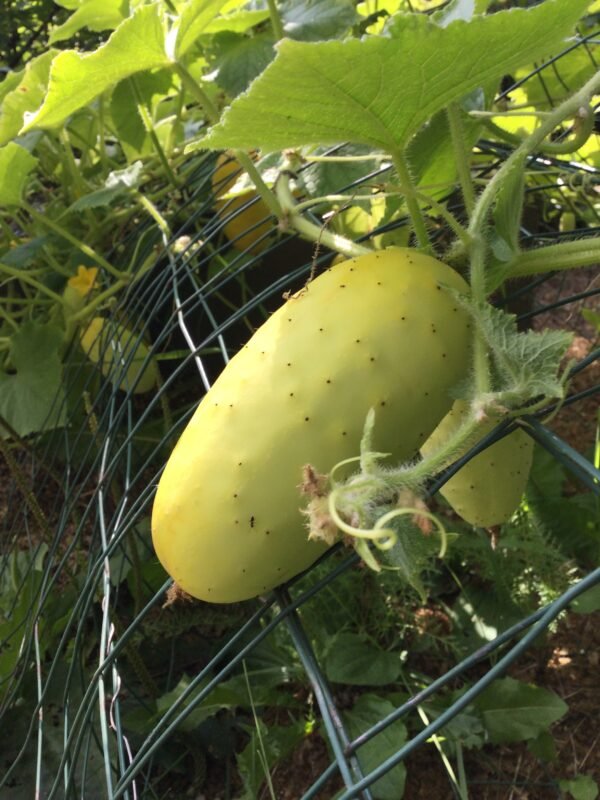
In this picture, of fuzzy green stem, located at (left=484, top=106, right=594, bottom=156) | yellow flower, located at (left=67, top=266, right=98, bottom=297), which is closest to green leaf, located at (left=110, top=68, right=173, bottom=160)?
yellow flower, located at (left=67, top=266, right=98, bottom=297)

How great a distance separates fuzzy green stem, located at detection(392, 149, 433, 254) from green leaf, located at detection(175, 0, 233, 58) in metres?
0.18

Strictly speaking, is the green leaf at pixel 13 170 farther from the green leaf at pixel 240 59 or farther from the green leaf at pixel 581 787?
the green leaf at pixel 581 787

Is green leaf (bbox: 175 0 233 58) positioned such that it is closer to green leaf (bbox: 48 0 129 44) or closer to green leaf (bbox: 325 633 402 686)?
green leaf (bbox: 48 0 129 44)

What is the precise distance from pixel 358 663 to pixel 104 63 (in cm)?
65

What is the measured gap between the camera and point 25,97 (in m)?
0.72

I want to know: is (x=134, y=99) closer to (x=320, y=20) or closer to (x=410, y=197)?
(x=320, y=20)

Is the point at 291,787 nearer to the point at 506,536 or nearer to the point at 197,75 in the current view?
the point at 506,536

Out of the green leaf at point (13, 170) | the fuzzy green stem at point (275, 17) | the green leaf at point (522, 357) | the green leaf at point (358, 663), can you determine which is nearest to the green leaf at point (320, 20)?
the fuzzy green stem at point (275, 17)

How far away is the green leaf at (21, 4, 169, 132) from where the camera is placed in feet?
1.35

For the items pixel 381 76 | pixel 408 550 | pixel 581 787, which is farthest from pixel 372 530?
pixel 581 787

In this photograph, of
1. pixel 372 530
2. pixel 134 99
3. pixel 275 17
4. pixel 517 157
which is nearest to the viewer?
pixel 372 530

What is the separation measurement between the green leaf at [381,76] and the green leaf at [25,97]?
1.55ft

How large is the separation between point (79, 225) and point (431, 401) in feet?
2.90

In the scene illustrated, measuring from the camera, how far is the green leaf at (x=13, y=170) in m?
0.65
